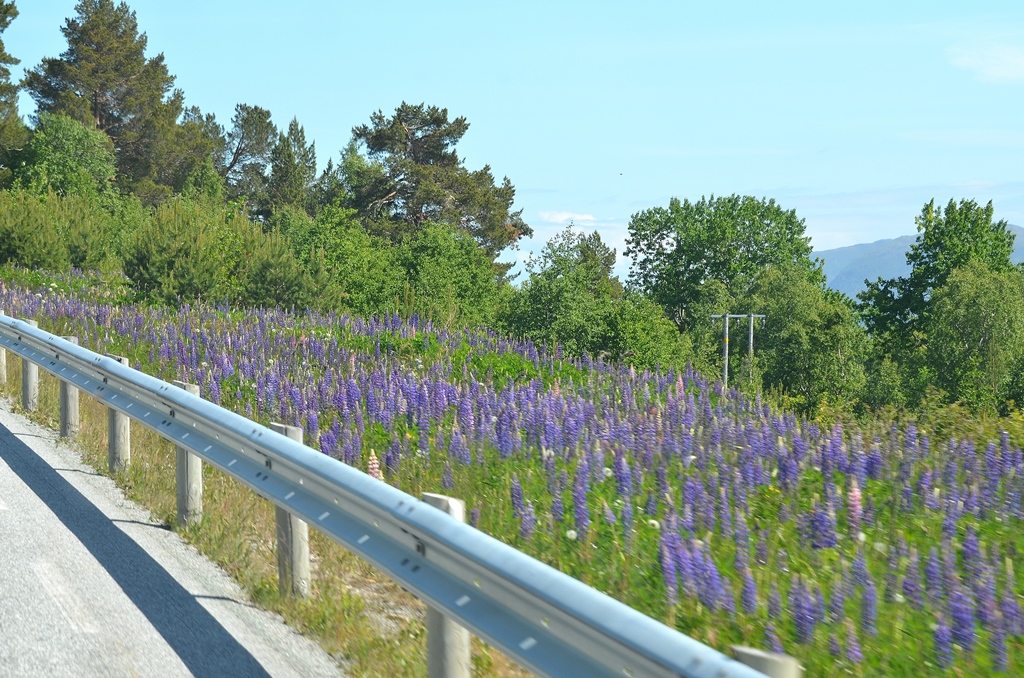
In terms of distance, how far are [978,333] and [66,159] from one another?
56.7 m

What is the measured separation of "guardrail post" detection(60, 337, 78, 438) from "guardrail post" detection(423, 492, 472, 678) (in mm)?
6286

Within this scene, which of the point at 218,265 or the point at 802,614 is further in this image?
the point at 218,265

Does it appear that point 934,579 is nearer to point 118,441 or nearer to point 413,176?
point 118,441

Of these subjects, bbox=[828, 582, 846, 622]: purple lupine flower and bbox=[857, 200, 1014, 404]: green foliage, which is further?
bbox=[857, 200, 1014, 404]: green foliage

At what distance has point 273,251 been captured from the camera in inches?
1081

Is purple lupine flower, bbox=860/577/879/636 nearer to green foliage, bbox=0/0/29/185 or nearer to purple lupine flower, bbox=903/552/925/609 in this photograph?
purple lupine flower, bbox=903/552/925/609

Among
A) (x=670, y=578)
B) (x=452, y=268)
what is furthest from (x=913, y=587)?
(x=452, y=268)

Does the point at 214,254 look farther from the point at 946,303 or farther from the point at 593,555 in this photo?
the point at 946,303

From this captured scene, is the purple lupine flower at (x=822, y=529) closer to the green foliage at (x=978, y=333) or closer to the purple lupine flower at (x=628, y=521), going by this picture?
the purple lupine flower at (x=628, y=521)

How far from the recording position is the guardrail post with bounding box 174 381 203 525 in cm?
628

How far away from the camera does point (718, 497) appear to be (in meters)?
5.89

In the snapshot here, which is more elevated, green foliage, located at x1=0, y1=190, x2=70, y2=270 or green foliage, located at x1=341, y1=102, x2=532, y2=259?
green foliage, located at x1=341, y1=102, x2=532, y2=259

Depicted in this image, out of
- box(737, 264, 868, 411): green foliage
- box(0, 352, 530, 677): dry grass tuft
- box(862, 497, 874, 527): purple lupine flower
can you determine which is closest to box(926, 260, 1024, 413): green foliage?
box(737, 264, 868, 411): green foliage

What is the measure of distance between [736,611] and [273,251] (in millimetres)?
24485
